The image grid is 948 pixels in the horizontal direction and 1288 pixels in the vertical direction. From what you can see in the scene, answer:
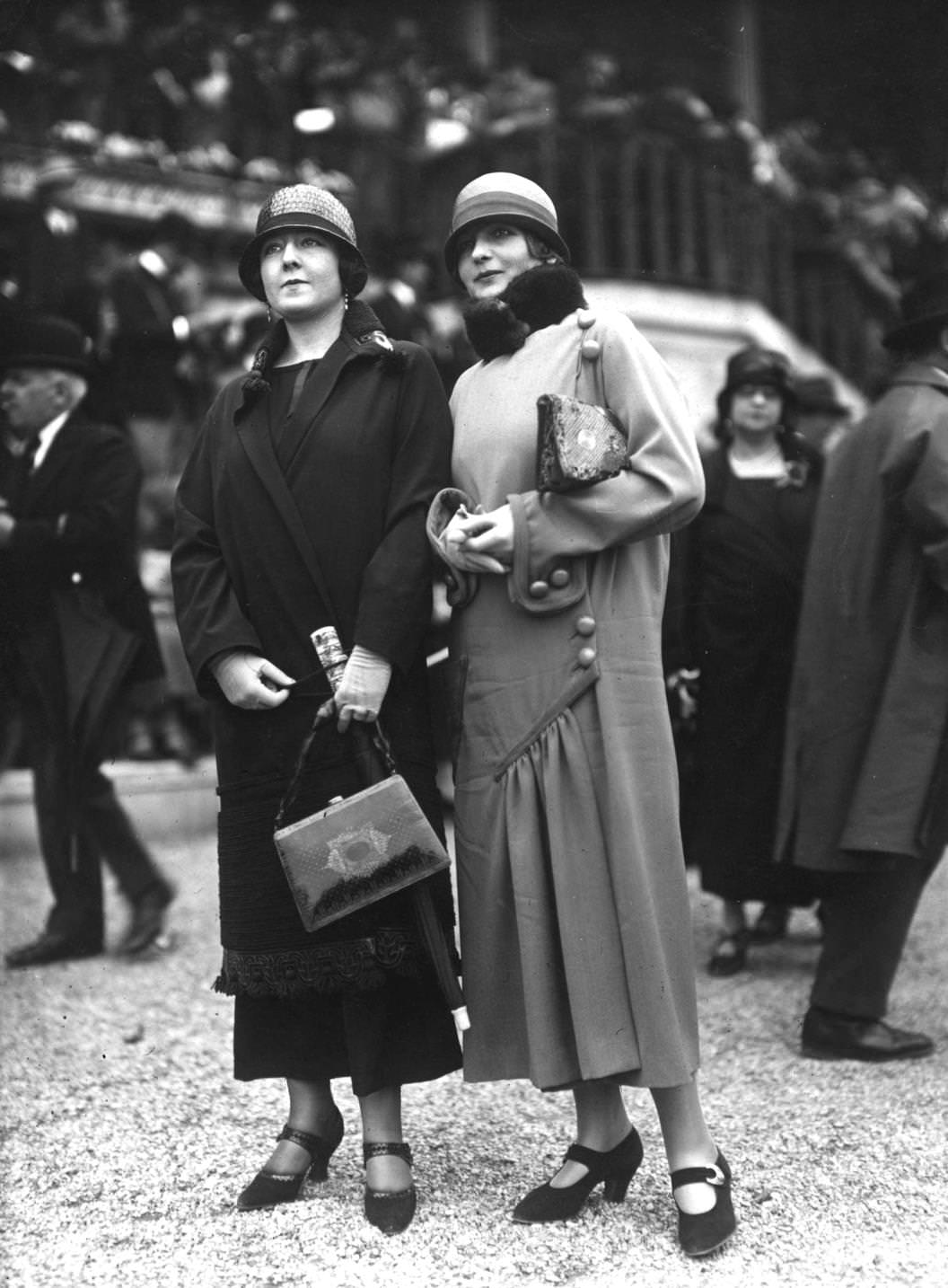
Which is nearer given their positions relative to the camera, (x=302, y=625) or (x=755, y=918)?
(x=302, y=625)

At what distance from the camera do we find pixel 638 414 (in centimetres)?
259

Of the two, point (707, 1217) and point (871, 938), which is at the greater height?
point (871, 938)

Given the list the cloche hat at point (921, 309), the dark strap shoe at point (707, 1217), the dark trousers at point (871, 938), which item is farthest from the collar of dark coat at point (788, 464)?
the dark strap shoe at point (707, 1217)

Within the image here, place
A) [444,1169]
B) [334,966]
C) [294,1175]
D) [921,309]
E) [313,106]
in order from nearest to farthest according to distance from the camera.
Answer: [334,966] < [294,1175] < [444,1169] < [921,309] < [313,106]

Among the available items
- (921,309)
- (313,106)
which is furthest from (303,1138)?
(313,106)

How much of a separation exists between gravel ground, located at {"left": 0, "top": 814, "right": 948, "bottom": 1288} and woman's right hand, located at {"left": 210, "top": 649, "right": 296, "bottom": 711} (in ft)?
3.04

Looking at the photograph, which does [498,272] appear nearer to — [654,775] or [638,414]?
[638,414]

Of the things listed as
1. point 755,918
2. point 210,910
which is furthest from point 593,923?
point 210,910

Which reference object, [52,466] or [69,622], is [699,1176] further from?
[52,466]

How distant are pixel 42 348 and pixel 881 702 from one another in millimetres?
2764

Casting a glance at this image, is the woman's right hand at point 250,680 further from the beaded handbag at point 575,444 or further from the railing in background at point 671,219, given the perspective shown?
the railing in background at point 671,219

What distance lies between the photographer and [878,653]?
12.0 feet

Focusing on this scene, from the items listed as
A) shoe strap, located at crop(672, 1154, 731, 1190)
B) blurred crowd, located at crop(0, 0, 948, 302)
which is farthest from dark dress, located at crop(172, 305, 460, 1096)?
blurred crowd, located at crop(0, 0, 948, 302)

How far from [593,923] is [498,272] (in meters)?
1.19
